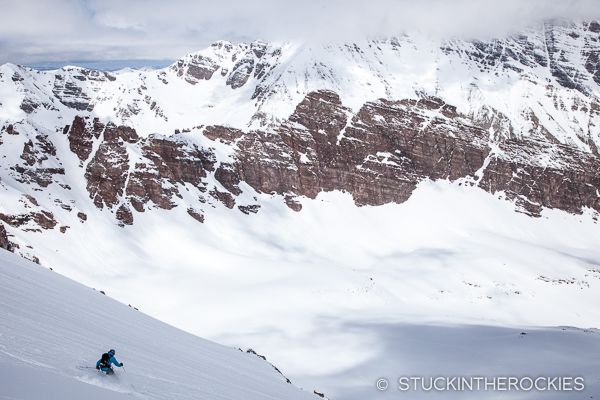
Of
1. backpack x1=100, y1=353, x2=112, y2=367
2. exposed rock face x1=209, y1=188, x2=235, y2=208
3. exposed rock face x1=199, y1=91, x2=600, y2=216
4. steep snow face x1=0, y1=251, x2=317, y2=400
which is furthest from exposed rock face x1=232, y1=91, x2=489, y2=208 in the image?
backpack x1=100, y1=353, x2=112, y2=367

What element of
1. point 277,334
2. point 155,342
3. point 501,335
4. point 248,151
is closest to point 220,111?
→ point 248,151

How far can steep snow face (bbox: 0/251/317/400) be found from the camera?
18.9 ft

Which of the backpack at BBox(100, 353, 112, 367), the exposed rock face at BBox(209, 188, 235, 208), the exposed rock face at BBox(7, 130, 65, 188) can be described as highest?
the exposed rock face at BBox(209, 188, 235, 208)

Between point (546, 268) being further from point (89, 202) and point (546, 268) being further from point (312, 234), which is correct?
point (89, 202)

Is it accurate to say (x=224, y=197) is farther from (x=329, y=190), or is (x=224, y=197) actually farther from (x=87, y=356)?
(x=87, y=356)

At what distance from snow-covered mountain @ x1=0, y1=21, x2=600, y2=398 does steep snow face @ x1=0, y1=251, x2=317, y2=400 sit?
16154mm

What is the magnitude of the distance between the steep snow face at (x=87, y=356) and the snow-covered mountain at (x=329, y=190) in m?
16.2

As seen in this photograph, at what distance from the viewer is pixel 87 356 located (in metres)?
7.51

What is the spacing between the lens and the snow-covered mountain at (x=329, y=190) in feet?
176

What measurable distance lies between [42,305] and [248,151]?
10831 centimetres

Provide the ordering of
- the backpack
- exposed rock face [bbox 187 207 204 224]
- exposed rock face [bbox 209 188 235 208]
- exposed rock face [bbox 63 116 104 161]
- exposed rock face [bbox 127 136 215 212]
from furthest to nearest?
1. exposed rock face [bbox 209 188 235 208]
2. exposed rock face [bbox 187 207 204 224]
3. exposed rock face [bbox 63 116 104 161]
4. exposed rock face [bbox 127 136 215 212]
5. the backpack

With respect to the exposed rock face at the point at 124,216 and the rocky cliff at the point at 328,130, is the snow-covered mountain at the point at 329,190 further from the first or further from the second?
the rocky cliff at the point at 328,130

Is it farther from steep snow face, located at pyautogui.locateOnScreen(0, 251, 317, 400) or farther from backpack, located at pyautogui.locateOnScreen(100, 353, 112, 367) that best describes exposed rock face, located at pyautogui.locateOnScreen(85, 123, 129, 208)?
backpack, located at pyautogui.locateOnScreen(100, 353, 112, 367)

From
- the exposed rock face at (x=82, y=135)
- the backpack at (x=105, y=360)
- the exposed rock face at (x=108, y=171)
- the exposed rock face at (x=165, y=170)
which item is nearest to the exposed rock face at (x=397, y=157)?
the exposed rock face at (x=165, y=170)
